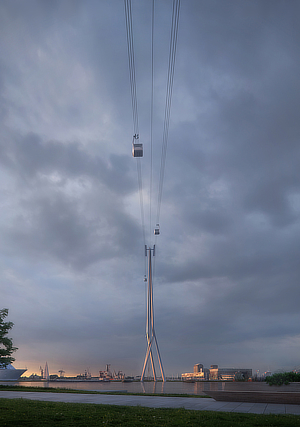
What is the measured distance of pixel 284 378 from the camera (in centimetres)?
2070

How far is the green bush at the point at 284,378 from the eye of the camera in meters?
20.6

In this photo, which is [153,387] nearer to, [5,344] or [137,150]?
[5,344]

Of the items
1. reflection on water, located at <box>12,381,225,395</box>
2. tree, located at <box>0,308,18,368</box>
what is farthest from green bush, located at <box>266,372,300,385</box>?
tree, located at <box>0,308,18,368</box>

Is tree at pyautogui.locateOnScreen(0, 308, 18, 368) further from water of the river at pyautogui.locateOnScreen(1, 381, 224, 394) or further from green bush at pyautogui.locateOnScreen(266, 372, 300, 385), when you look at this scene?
green bush at pyautogui.locateOnScreen(266, 372, 300, 385)

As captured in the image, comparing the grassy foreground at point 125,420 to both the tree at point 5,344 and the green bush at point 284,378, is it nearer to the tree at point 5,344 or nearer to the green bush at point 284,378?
the green bush at point 284,378

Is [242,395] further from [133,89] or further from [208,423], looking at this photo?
[133,89]

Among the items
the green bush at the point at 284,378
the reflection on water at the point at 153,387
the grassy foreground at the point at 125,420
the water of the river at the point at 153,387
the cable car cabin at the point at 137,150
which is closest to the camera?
the grassy foreground at the point at 125,420

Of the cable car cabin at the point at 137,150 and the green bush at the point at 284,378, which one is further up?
the cable car cabin at the point at 137,150

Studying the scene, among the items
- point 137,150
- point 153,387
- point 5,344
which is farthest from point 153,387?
point 137,150

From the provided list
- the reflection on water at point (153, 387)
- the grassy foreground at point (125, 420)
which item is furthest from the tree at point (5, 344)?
the grassy foreground at point (125, 420)

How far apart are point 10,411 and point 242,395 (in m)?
14.2

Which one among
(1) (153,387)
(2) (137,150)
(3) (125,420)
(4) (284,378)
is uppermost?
(2) (137,150)

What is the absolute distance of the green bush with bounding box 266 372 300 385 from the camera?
2059cm

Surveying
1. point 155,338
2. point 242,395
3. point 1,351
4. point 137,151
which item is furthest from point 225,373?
point 137,151
